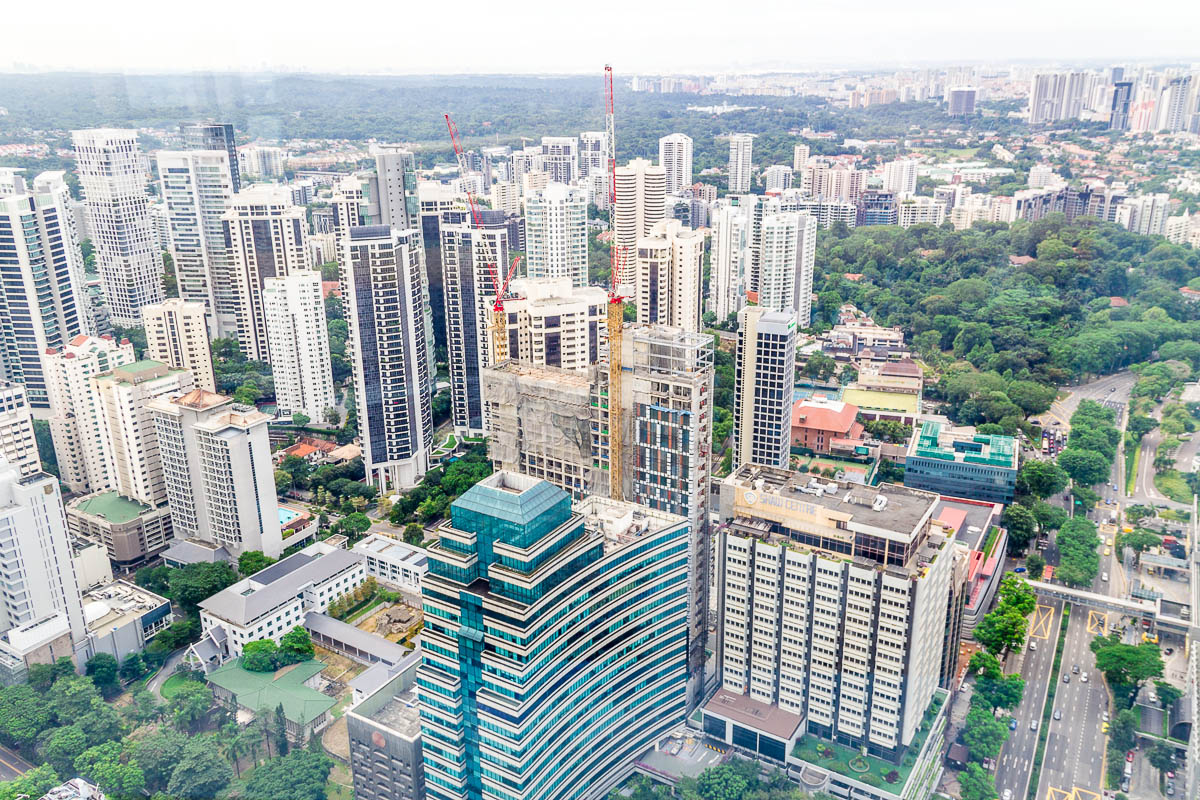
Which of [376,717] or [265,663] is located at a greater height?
[376,717]

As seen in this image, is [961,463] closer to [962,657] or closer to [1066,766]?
[962,657]

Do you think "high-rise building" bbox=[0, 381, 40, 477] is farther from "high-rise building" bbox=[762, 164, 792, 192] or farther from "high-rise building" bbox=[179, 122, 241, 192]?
"high-rise building" bbox=[762, 164, 792, 192]

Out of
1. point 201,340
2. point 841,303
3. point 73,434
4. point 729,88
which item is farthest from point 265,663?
point 729,88

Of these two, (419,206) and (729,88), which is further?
(729,88)

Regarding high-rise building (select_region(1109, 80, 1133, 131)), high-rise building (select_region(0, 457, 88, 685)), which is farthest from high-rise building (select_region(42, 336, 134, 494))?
high-rise building (select_region(1109, 80, 1133, 131))

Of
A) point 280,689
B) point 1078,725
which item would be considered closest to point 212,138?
point 280,689

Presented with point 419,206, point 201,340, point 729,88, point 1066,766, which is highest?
point 729,88
